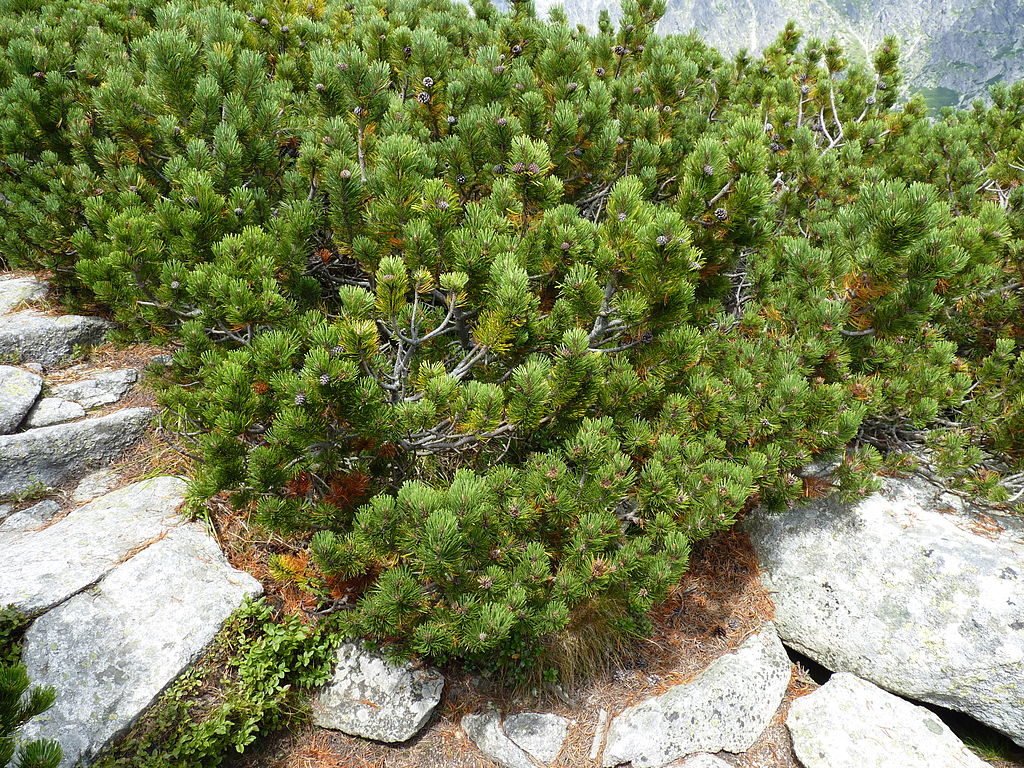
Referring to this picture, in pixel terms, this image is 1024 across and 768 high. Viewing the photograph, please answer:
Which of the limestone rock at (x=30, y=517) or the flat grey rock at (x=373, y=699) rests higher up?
the limestone rock at (x=30, y=517)

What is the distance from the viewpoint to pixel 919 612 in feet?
10.7

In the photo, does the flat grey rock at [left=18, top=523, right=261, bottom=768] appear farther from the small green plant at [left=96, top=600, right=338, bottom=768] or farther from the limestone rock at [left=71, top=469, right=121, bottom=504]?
the limestone rock at [left=71, top=469, right=121, bottom=504]

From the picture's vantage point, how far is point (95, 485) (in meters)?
3.70

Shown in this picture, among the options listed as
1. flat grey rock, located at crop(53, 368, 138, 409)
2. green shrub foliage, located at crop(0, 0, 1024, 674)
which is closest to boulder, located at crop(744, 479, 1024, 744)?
green shrub foliage, located at crop(0, 0, 1024, 674)

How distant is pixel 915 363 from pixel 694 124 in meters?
2.23

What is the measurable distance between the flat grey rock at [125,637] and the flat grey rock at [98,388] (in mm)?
1595

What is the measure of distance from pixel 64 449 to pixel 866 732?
5.30 metres

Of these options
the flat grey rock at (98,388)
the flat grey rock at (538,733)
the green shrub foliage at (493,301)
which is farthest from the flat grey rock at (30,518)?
the flat grey rock at (538,733)

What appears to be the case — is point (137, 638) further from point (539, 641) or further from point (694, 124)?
point (694, 124)

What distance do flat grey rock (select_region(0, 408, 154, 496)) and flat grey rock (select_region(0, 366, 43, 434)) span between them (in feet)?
0.50

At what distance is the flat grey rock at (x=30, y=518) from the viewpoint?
3344mm

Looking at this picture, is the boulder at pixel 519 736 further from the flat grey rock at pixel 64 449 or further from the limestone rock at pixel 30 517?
the flat grey rock at pixel 64 449

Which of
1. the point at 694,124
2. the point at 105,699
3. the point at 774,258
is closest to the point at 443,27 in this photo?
the point at 694,124

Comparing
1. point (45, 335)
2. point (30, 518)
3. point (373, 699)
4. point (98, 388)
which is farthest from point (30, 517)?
point (373, 699)
